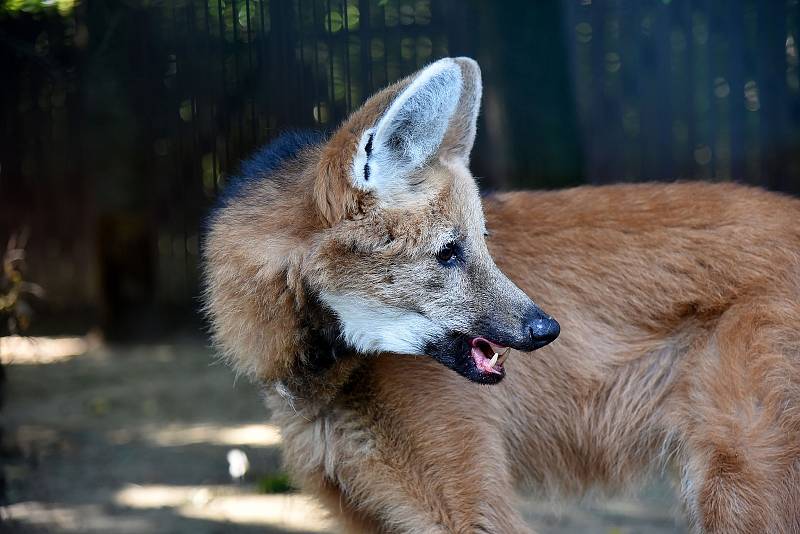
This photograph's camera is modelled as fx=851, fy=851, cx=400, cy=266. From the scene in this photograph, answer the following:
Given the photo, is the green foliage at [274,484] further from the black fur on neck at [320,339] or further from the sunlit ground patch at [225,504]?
the black fur on neck at [320,339]

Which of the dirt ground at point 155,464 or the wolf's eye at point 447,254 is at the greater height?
the wolf's eye at point 447,254

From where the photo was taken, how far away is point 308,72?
3.98m

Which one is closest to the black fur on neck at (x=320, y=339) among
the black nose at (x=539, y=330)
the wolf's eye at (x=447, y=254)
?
the wolf's eye at (x=447, y=254)

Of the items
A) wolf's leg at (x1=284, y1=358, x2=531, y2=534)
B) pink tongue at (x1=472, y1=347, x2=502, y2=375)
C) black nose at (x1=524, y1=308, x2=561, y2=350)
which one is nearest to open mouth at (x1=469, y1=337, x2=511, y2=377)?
pink tongue at (x1=472, y1=347, x2=502, y2=375)

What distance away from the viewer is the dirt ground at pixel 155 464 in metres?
3.41

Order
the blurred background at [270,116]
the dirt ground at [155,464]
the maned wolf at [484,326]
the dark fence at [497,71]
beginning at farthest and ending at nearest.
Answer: the dark fence at [497,71] → the blurred background at [270,116] → the dirt ground at [155,464] → the maned wolf at [484,326]

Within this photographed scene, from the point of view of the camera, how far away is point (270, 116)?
412 cm

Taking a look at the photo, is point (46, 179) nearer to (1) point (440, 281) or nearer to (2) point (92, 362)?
(2) point (92, 362)

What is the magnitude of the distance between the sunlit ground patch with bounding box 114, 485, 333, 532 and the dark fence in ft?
5.15

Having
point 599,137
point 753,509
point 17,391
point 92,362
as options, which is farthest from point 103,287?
Result: point 753,509

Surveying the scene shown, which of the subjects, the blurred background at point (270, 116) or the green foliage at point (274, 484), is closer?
the blurred background at point (270, 116)

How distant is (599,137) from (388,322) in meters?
2.77

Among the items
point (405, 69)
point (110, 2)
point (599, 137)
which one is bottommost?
point (599, 137)

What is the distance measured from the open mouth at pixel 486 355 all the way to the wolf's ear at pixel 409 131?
17.3 inches
